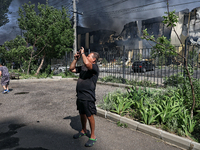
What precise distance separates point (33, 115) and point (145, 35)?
13.6 ft

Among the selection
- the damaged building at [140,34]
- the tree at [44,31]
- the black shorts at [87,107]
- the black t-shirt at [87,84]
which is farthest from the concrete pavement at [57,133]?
the damaged building at [140,34]

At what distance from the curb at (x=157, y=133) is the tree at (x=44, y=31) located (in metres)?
12.2

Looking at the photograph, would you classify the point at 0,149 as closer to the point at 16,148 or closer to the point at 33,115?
the point at 16,148

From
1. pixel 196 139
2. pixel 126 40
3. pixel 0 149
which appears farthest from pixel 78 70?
pixel 126 40

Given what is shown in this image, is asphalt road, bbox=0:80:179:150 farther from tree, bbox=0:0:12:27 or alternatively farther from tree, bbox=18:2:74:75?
tree, bbox=0:0:12:27

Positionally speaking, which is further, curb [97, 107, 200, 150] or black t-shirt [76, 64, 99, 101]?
black t-shirt [76, 64, 99, 101]

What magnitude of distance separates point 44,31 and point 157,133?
14.3 meters

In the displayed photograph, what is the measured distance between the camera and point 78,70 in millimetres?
3496

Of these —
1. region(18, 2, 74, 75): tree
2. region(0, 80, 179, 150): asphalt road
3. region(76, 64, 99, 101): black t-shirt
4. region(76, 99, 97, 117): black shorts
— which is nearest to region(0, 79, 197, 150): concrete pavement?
region(0, 80, 179, 150): asphalt road

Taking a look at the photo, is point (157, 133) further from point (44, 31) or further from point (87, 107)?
point (44, 31)

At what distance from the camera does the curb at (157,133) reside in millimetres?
2966

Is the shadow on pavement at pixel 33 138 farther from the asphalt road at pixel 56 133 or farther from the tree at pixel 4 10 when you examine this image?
the tree at pixel 4 10

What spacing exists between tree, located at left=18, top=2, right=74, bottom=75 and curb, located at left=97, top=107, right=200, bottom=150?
12.2m

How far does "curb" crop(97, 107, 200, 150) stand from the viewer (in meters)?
2.97
